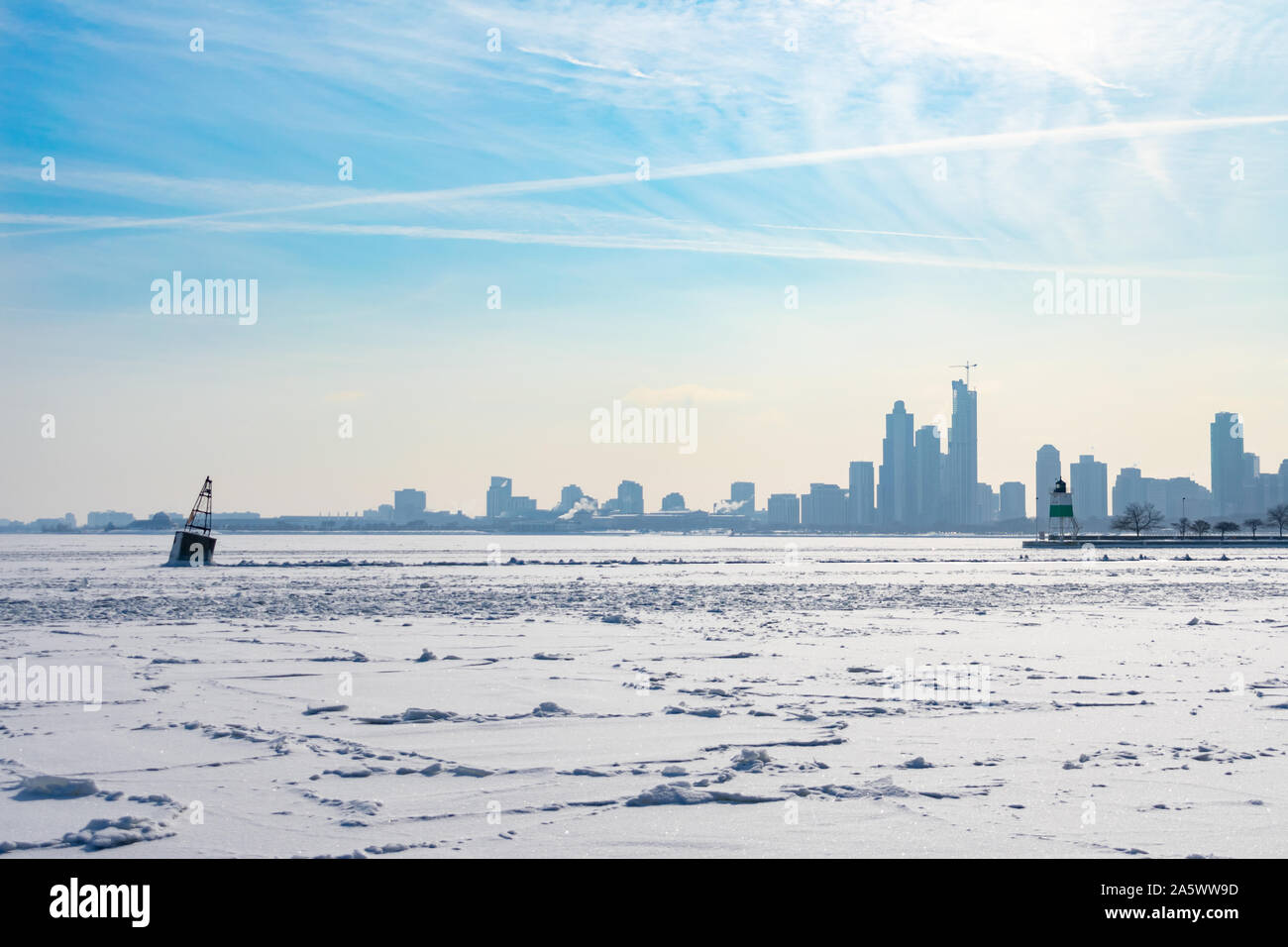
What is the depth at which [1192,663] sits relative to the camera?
15109 millimetres

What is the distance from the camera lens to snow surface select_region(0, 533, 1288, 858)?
6.83m

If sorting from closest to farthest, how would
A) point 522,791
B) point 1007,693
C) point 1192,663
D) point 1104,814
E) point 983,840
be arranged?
point 983,840
point 1104,814
point 522,791
point 1007,693
point 1192,663

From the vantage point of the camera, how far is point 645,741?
9.84m

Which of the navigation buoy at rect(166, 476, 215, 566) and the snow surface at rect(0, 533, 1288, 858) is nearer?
the snow surface at rect(0, 533, 1288, 858)

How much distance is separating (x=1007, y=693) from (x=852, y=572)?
35904mm

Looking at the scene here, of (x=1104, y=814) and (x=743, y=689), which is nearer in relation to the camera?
(x=1104, y=814)

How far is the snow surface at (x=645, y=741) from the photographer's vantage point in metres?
6.83

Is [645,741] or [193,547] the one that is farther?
[193,547]

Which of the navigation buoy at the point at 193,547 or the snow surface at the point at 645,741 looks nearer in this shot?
the snow surface at the point at 645,741
